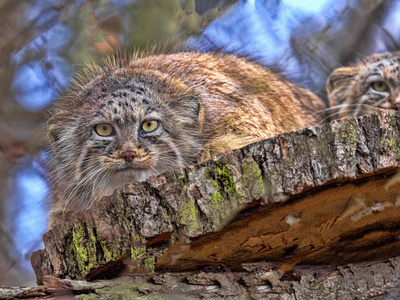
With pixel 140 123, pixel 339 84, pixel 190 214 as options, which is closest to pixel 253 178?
pixel 190 214

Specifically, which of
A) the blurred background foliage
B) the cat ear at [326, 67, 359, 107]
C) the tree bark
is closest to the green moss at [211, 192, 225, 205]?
the tree bark

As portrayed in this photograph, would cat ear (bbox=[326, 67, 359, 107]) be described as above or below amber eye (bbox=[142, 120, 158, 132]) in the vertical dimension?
above

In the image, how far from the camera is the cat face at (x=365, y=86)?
2515 mm

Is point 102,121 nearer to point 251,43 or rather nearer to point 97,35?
point 97,35

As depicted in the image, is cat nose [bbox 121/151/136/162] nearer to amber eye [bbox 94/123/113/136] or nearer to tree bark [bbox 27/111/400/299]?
amber eye [bbox 94/123/113/136]

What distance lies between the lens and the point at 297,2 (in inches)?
107

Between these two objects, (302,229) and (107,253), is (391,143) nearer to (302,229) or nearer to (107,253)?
(302,229)

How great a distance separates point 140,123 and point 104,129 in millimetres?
154

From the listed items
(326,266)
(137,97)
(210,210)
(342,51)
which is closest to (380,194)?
(326,266)

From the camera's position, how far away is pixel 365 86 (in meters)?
2.68

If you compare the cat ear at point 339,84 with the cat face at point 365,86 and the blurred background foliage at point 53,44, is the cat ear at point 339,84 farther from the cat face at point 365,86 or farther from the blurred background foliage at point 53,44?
the blurred background foliage at point 53,44

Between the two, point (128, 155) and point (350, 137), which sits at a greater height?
point (128, 155)

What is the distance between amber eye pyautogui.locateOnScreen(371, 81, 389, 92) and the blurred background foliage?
575 millimetres

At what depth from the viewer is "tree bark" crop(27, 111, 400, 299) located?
1452 millimetres
